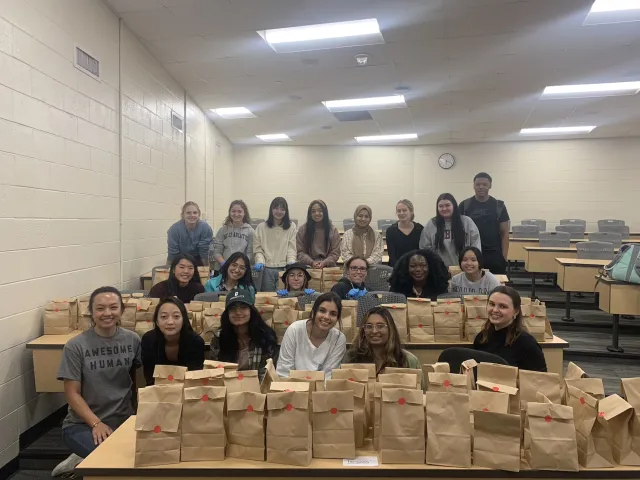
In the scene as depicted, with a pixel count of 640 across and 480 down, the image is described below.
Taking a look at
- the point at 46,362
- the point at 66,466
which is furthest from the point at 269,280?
the point at 66,466

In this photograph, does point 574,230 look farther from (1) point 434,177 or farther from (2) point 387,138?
(2) point 387,138

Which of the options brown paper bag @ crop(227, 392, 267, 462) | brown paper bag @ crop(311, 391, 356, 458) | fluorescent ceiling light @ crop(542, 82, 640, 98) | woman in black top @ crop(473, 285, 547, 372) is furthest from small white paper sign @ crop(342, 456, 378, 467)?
fluorescent ceiling light @ crop(542, 82, 640, 98)

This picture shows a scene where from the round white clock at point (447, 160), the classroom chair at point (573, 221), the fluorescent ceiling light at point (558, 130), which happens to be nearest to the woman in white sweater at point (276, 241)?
the fluorescent ceiling light at point (558, 130)

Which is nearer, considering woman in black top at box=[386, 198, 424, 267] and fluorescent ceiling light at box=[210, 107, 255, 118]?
woman in black top at box=[386, 198, 424, 267]

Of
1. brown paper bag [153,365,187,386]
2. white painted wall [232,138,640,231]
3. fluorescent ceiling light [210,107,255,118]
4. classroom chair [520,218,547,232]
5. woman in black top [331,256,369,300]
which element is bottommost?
brown paper bag [153,365,187,386]

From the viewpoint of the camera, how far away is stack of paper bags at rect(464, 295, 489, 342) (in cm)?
289

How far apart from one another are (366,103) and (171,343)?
198 inches

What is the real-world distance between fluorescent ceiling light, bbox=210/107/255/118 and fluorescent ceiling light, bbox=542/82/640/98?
4225mm

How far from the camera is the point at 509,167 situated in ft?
31.7

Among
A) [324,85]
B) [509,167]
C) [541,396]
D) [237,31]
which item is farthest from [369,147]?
[541,396]

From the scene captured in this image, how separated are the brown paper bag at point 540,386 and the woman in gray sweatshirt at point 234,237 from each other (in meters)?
3.02

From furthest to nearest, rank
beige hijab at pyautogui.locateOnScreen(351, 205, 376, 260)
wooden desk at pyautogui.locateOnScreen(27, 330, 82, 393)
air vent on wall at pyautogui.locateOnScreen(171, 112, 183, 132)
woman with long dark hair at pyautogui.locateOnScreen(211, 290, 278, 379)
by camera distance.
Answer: air vent on wall at pyautogui.locateOnScreen(171, 112, 183, 132) → beige hijab at pyautogui.locateOnScreen(351, 205, 376, 260) → wooden desk at pyautogui.locateOnScreen(27, 330, 82, 393) → woman with long dark hair at pyautogui.locateOnScreen(211, 290, 278, 379)

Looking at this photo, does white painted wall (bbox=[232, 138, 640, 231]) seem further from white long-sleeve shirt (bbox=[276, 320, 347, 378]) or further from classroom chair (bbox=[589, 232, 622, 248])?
white long-sleeve shirt (bbox=[276, 320, 347, 378])

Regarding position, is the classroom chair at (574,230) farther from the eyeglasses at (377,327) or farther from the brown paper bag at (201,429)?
the brown paper bag at (201,429)
